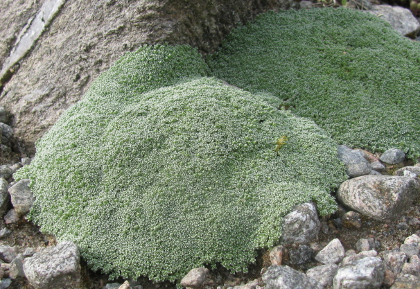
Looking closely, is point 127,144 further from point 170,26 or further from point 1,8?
point 1,8

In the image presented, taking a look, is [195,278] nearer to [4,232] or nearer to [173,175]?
[173,175]

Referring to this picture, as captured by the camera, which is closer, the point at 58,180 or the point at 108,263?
the point at 108,263

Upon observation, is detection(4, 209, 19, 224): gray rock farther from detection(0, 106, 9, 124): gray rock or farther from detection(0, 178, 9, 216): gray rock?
detection(0, 106, 9, 124): gray rock

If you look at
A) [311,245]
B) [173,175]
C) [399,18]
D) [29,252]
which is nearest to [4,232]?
[29,252]

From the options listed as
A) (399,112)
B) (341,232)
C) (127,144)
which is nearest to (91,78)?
(127,144)

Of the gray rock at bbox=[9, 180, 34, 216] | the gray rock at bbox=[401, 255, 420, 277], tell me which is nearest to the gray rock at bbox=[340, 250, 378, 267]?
the gray rock at bbox=[401, 255, 420, 277]

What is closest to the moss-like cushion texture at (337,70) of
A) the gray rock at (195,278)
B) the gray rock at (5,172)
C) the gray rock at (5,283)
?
the gray rock at (195,278)

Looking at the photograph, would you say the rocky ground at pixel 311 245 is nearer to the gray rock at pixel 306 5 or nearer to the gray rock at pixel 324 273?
the gray rock at pixel 324 273
